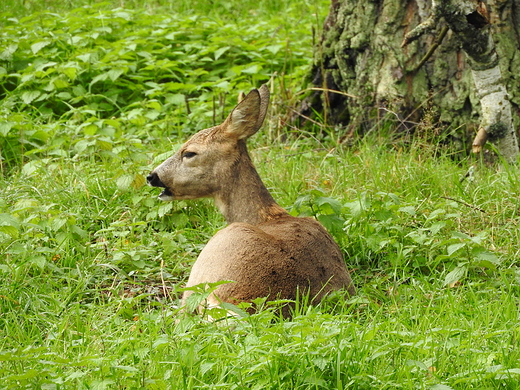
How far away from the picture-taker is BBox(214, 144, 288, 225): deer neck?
4.74 meters

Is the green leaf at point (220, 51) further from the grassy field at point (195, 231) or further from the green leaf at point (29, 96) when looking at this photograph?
the green leaf at point (29, 96)

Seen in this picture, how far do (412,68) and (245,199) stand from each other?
2322 mm

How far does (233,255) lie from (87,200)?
2.01m

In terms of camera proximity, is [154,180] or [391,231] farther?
[154,180]

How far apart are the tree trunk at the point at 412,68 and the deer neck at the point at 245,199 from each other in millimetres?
1628

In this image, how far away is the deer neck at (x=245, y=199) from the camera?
474 centimetres

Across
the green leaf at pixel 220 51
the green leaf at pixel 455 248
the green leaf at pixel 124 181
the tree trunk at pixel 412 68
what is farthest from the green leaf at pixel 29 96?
the green leaf at pixel 455 248

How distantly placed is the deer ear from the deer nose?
53 cm

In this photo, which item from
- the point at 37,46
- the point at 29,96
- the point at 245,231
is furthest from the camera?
the point at 37,46

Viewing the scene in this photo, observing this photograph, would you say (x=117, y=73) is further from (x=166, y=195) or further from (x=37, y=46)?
(x=166, y=195)

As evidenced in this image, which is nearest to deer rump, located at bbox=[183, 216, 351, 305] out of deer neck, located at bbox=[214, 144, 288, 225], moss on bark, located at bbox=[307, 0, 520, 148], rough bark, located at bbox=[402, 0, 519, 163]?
deer neck, located at bbox=[214, 144, 288, 225]

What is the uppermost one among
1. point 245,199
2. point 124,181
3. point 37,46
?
point 37,46

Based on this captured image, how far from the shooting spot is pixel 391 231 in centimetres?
491

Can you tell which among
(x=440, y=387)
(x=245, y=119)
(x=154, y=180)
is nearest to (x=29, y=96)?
(x=154, y=180)
